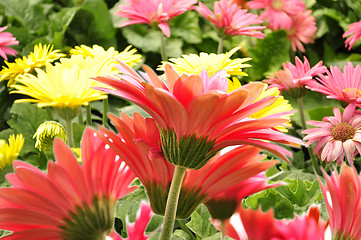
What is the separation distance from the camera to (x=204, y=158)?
23 centimetres

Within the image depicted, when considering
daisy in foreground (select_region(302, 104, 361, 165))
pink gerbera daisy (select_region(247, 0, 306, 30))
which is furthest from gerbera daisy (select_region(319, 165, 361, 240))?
pink gerbera daisy (select_region(247, 0, 306, 30))

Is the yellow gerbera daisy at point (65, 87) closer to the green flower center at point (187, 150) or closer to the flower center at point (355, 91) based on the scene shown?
the green flower center at point (187, 150)

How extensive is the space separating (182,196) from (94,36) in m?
0.93

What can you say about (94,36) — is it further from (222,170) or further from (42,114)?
(222,170)

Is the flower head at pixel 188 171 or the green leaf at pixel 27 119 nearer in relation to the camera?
the flower head at pixel 188 171

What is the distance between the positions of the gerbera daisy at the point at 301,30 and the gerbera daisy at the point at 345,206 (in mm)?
984

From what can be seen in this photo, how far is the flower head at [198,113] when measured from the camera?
0.21 meters

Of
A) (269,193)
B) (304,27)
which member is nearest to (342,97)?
(269,193)

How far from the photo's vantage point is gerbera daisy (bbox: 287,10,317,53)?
117cm

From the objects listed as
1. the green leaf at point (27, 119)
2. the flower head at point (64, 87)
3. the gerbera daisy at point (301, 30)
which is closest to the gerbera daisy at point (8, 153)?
the flower head at point (64, 87)

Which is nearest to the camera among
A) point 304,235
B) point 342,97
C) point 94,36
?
point 304,235

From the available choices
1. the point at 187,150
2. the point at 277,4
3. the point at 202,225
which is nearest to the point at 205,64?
the point at 202,225

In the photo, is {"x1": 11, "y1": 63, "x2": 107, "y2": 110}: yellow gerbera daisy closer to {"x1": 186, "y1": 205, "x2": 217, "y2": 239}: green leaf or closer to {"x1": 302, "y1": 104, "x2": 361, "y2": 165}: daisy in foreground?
{"x1": 186, "y1": 205, "x2": 217, "y2": 239}: green leaf

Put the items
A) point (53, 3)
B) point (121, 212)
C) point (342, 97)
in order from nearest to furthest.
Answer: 1. point (121, 212)
2. point (342, 97)
3. point (53, 3)
